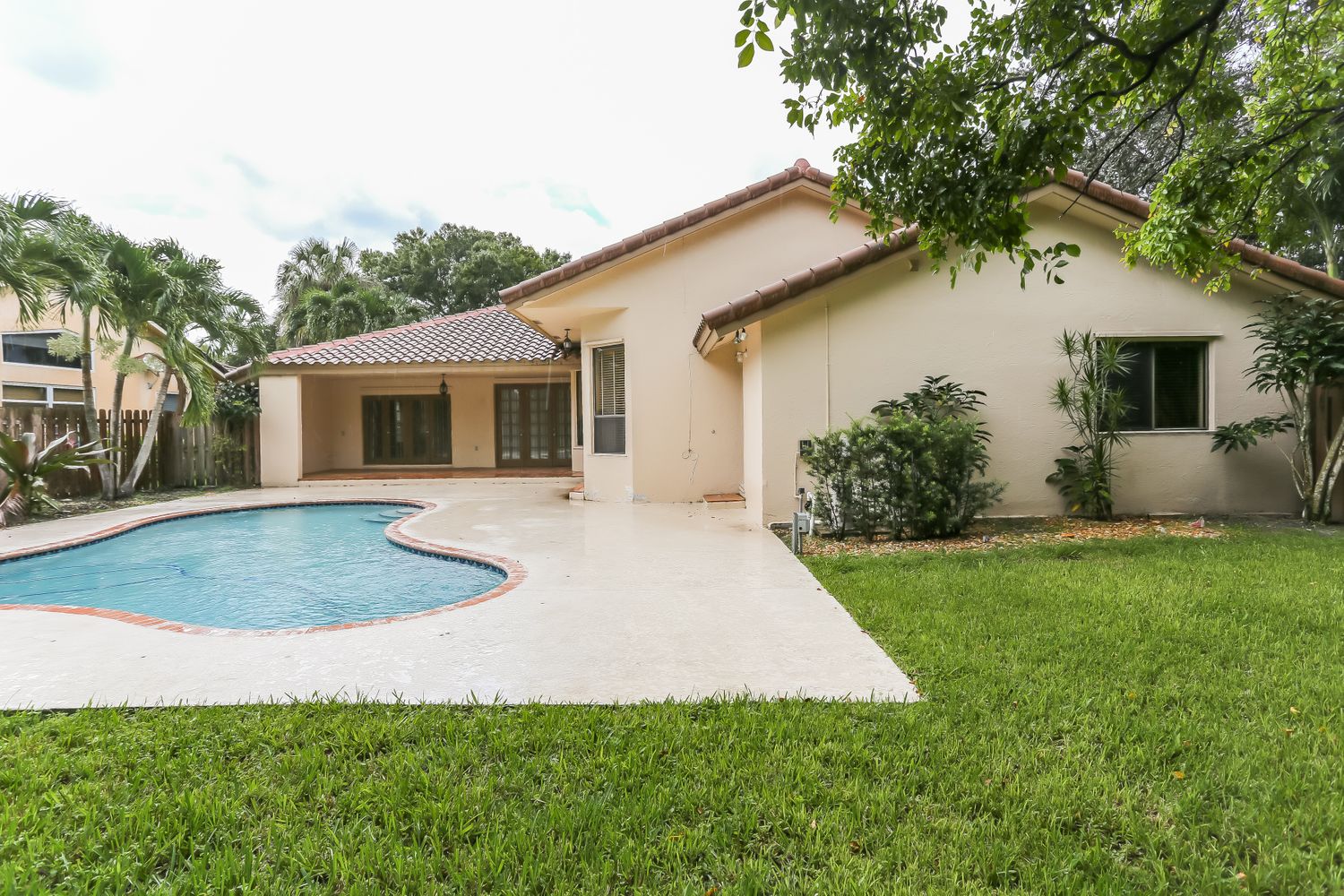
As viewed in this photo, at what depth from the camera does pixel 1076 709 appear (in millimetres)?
3416

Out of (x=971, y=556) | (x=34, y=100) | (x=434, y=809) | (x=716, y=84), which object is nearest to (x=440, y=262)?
(x=34, y=100)

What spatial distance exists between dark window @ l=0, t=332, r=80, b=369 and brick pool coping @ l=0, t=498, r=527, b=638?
12.0 metres

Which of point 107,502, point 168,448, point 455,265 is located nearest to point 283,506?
point 107,502

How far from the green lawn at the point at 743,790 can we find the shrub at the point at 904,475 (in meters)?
4.10

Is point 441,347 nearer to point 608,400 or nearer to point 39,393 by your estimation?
point 608,400

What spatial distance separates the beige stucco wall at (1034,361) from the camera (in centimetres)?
958

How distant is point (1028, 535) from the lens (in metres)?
8.52

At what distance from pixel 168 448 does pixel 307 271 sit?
20.6 metres

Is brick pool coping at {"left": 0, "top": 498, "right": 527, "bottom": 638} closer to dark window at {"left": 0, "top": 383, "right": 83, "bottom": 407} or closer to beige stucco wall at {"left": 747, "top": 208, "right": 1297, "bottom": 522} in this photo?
beige stucco wall at {"left": 747, "top": 208, "right": 1297, "bottom": 522}

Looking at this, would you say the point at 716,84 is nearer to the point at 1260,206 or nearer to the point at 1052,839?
the point at 1260,206

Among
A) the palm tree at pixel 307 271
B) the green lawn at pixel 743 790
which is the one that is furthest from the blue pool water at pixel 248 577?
the palm tree at pixel 307 271

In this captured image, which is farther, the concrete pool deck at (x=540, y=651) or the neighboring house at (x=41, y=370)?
the neighboring house at (x=41, y=370)

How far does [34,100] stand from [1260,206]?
19238 mm

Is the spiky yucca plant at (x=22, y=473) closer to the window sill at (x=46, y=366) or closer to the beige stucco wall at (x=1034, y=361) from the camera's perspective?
the window sill at (x=46, y=366)
